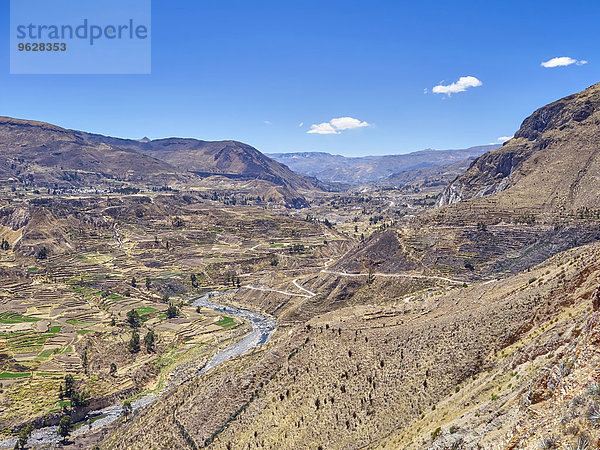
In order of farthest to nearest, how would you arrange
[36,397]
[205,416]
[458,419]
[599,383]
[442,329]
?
[36,397] → [205,416] → [442,329] → [458,419] → [599,383]

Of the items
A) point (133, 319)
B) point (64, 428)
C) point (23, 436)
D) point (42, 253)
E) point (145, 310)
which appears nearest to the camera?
point (23, 436)

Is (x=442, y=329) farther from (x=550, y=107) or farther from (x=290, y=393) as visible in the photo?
(x=550, y=107)

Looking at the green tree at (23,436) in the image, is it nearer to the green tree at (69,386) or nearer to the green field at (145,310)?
the green tree at (69,386)

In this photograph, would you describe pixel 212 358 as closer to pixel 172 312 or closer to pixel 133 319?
pixel 172 312

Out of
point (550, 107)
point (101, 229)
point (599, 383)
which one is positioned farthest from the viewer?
point (101, 229)

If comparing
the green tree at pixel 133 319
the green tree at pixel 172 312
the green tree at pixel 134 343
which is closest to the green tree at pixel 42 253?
the green tree at pixel 133 319

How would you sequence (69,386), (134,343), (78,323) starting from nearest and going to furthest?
(69,386), (134,343), (78,323)

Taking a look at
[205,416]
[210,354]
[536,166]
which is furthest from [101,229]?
[536,166]

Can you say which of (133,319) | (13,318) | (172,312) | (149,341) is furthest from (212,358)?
(13,318)
